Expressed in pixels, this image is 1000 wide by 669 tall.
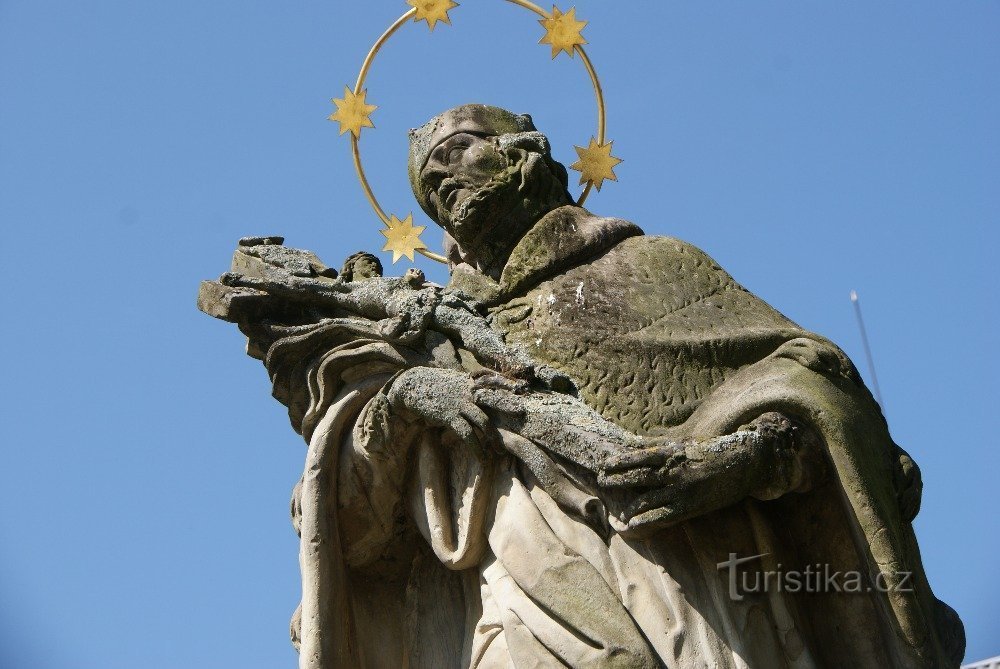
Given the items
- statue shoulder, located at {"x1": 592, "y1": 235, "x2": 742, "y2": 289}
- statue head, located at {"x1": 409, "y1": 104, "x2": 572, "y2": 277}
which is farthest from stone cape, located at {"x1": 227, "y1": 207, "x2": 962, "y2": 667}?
statue head, located at {"x1": 409, "y1": 104, "x2": 572, "y2": 277}

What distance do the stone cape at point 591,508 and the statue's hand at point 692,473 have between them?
8cm

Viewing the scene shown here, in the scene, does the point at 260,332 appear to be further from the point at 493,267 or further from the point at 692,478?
the point at 692,478

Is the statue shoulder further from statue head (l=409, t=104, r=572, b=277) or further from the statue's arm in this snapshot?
the statue's arm

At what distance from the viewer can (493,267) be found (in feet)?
27.4

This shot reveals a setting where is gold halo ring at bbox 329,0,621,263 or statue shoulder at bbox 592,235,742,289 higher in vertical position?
gold halo ring at bbox 329,0,621,263

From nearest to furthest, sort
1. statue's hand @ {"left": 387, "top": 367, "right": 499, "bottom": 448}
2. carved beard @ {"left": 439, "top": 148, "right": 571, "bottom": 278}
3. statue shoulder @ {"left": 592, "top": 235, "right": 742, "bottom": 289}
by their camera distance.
→ statue's hand @ {"left": 387, "top": 367, "right": 499, "bottom": 448} → statue shoulder @ {"left": 592, "top": 235, "right": 742, "bottom": 289} → carved beard @ {"left": 439, "top": 148, "right": 571, "bottom": 278}

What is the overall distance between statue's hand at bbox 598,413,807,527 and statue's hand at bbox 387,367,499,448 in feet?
2.20

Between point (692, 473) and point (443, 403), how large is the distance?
3.80ft

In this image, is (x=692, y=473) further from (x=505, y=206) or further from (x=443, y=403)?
(x=505, y=206)

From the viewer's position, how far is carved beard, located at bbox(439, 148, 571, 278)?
825cm

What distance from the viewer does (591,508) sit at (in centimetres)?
714

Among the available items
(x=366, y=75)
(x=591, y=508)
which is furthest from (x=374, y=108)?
(x=591, y=508)

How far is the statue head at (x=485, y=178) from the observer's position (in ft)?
27.1

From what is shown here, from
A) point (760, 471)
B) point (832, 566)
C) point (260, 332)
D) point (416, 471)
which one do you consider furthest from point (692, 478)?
point (260, 332)
